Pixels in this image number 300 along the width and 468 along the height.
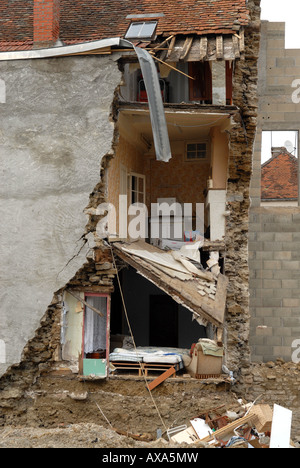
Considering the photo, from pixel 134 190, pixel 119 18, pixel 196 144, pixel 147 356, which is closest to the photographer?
pixel 147 356

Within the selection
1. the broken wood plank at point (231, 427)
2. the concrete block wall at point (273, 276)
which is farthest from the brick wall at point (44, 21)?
the broken wood plank at point (231, 427)

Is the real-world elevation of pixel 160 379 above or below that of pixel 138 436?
above

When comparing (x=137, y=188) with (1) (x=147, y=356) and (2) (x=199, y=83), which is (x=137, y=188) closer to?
(2) (x=199, y=83)

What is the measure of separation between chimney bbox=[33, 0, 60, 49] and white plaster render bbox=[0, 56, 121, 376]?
26.0 inches

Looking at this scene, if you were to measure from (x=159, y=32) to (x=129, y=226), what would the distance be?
5033mm

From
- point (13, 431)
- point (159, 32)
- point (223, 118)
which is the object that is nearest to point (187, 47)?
point (159, 32)

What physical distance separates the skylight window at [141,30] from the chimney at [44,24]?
5.85 ft

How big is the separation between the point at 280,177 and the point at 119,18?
772 inches

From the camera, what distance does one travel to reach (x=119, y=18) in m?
14.8

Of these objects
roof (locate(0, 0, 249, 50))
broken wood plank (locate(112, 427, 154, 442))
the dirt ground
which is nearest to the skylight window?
roof (locate(0, 0, 249, 50))

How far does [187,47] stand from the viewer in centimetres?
1327

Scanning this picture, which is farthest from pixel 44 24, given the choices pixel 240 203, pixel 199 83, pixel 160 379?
pixel 160 379

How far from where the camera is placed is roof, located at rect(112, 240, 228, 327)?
12.7 metres

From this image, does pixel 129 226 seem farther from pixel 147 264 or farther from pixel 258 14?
pixel 258 14
